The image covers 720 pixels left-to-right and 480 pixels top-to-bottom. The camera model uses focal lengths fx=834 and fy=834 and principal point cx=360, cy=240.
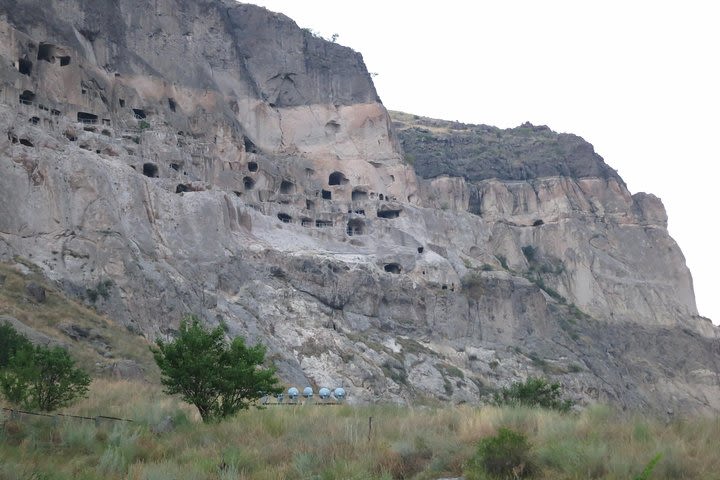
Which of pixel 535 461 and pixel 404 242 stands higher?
pixel 404 242

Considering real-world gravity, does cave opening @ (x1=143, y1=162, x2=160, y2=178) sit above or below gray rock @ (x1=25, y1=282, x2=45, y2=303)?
above

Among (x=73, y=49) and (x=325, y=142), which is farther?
(x=325, y=142)

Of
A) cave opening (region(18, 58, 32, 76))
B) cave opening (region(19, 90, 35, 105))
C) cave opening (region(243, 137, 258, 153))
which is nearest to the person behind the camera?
cave opening (region(19, 90, 35, 105))

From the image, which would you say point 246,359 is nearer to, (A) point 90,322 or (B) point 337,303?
(A) point 90,322

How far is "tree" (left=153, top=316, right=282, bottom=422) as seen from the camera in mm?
16859

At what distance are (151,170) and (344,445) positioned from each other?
132ft

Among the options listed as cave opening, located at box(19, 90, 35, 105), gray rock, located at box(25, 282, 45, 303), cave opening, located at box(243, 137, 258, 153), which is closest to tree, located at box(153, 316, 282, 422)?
gray rock, located at box(25, 282, 45, 303)

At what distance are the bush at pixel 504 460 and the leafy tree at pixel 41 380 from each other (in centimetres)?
1034

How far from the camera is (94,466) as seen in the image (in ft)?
41.0

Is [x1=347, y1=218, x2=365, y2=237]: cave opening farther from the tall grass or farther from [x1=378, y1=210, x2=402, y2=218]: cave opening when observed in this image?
the tall grass

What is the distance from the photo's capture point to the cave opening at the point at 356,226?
60.4 meters

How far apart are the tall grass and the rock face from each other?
25.7 metres

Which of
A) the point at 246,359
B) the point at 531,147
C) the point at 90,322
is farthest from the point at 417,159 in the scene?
the point at 246,359

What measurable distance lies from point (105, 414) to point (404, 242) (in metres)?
44.6
